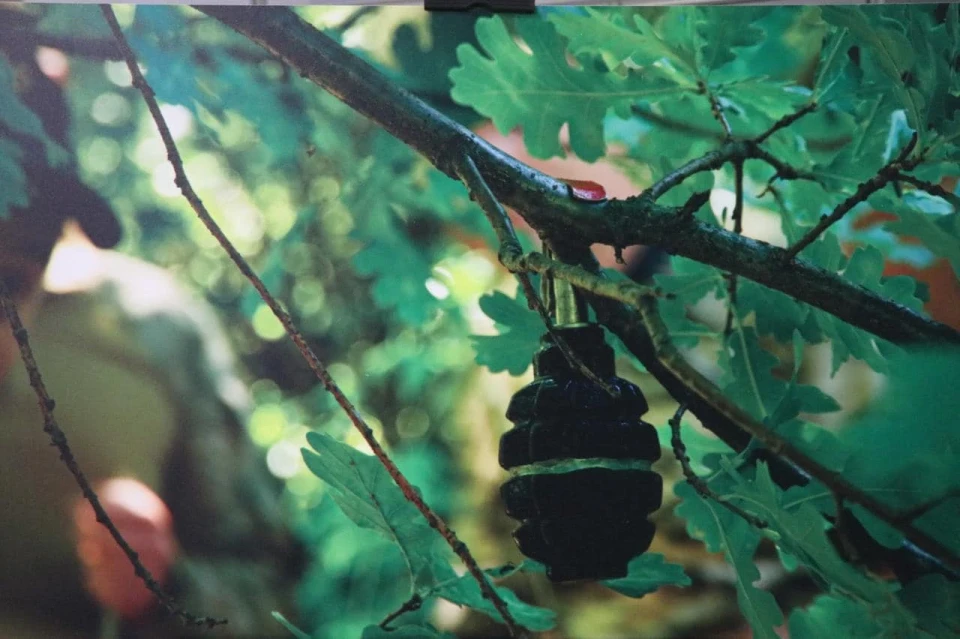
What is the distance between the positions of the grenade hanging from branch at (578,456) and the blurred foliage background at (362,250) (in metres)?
0.11

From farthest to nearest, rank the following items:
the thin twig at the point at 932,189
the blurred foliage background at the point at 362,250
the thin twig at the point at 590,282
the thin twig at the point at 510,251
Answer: the blurred foliage background at the point at 362,250
the thin twig at the point at 932,189
the thin twig at the point at 510,251
the thin twig at the point at 590,282

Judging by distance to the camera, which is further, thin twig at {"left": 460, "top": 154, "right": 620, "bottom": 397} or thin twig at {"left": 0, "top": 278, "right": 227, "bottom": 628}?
thin twig at {"left": 0, "top": 278, "right": 227, "bottom": 628}

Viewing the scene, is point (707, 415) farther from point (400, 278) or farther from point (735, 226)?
point (400, 278)

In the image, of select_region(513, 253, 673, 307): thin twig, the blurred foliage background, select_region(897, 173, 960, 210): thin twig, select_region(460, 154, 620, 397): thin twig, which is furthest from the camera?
the blurred foliage background

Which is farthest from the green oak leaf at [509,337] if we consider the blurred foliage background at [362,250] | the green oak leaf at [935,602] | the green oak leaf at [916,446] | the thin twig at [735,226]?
the green oak leaf at [935,602]

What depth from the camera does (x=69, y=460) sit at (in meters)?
0.90

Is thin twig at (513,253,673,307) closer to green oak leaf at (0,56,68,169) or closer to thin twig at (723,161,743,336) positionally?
thin twig at (723,161,743,336)

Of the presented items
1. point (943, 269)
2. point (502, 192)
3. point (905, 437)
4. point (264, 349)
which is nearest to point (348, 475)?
point (264, 349)

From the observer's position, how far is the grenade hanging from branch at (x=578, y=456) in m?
0.76

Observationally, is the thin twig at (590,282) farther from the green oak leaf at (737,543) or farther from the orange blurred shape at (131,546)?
the orange blurred shape at (131,546)

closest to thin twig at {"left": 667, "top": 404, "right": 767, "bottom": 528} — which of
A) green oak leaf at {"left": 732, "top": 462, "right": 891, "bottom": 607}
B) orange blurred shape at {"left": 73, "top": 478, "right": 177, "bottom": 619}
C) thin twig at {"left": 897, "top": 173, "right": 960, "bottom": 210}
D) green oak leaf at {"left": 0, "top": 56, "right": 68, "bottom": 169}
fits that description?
green oak leaf at {"left": 732, "top": 462, "right": 891, "bottom": 607}

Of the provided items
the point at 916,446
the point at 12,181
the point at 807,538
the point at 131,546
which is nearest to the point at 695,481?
the point at 807,538

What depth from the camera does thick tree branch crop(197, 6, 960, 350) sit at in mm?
818

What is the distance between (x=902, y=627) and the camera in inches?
29.6
